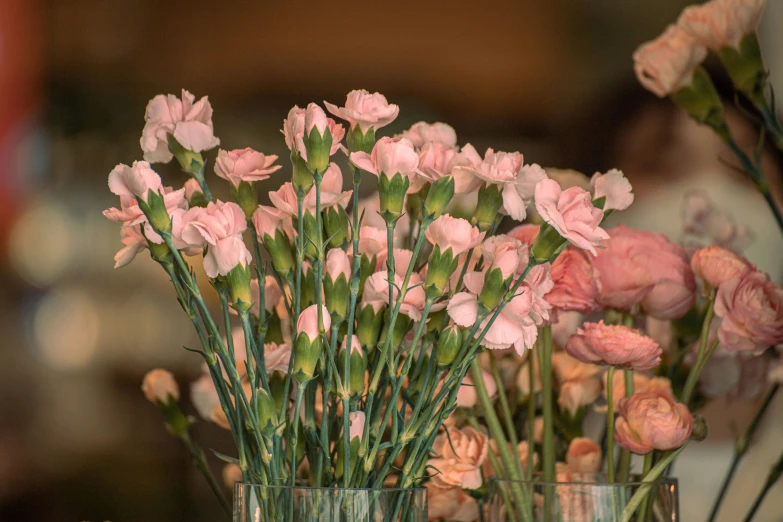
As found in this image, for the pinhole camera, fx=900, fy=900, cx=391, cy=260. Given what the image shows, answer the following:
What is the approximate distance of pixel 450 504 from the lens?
1.98 ft

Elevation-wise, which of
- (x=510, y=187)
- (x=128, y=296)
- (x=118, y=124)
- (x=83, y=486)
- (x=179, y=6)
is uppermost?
(x=179, y=6)

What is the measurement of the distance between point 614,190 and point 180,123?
0.73ft

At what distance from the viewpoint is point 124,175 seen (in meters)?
0.42

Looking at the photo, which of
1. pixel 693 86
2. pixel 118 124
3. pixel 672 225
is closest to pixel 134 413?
pixel 118 124

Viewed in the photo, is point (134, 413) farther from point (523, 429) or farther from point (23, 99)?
point (523, 429)

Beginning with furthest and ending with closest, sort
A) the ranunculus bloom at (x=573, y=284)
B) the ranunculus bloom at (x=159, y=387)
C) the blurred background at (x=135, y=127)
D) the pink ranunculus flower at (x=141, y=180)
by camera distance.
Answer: the blurred background at (x=135, y=127) → the ranunculus bloom at (x=159, y=387) → the ranunculus bloom at (x=573, y=284) → the pink ranunculus flower at (x=141, y=180)

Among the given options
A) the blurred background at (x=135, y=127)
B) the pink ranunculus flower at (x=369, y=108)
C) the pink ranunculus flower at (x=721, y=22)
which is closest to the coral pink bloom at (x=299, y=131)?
the pink ranunculus flower at (x=369, y=108)

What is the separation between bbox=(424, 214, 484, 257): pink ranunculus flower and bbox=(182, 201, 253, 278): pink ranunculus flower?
0.30 ft

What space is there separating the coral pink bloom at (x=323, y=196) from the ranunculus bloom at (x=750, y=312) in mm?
259

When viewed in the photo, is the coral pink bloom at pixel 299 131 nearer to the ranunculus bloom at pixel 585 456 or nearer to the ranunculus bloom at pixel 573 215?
the ranunculus bloom at pixel 573 215

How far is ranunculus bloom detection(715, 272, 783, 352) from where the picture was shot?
553mm

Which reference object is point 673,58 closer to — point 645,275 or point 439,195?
point 645,275

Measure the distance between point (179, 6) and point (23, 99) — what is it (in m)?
0.28

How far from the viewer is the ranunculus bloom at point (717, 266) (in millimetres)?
564
